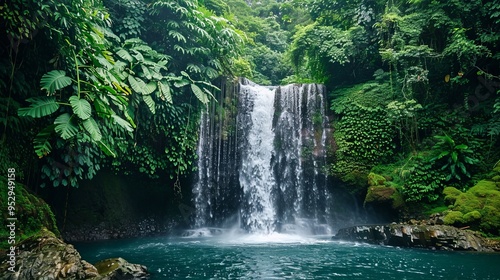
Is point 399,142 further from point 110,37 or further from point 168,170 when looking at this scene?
point 110,37

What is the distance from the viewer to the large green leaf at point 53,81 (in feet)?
17.5

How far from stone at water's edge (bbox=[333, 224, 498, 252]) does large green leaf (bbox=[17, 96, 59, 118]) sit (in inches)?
304

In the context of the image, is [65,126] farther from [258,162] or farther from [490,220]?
[490,220]

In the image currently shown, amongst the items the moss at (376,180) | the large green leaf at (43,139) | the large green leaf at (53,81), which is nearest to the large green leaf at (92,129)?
the large green leaf at (43,139)

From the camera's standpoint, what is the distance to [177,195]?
473 inches

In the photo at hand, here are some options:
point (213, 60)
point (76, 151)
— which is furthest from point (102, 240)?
point (213, 60)

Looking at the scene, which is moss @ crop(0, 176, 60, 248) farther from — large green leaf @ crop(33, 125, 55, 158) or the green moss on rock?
the green moss on rock

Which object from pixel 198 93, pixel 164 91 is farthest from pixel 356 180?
pixel 164 91

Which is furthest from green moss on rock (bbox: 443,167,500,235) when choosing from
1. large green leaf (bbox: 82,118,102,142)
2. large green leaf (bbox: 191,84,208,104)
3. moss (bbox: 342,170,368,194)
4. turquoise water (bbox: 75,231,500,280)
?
large green leaf (bbox: 82,118,102,142)

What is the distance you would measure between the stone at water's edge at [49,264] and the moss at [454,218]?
24.2ft

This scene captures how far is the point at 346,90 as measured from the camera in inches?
524

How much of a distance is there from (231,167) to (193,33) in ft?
16.3

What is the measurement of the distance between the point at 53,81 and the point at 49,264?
286cm

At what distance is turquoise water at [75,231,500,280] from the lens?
5.43m
